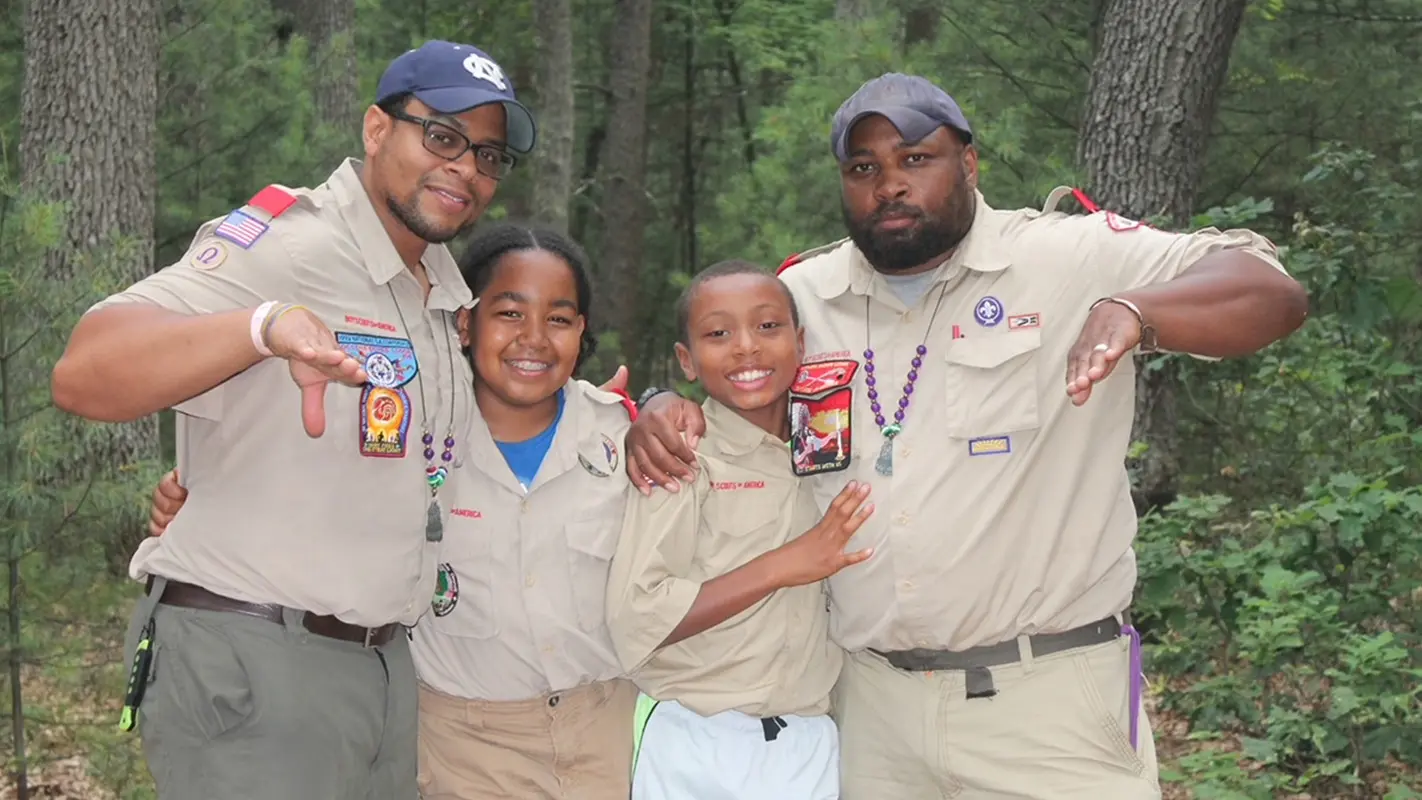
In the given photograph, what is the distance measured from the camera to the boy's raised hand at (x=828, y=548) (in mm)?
3041

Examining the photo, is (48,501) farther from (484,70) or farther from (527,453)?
(484,70)

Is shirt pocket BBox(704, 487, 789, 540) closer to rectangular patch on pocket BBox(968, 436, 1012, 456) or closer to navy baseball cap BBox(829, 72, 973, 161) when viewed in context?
rectangular patch on pocket BBox(968, 436, 1012, 456)

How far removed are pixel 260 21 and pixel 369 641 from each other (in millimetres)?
7970

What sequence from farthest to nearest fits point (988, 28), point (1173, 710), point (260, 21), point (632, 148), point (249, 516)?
point (632, 148)
point (260, 21)
point (988, 28)
point (1173, 710)
point (249, 516)

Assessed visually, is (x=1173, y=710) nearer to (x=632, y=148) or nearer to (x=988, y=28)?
(x=988, y=28)

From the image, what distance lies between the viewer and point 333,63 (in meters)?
10.4

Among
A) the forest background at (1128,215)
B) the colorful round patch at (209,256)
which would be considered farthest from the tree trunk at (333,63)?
the colorful round patch at (209,256)

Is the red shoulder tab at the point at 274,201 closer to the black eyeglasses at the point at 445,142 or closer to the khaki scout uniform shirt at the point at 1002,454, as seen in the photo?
the black eyeglasses at the point at 445,142

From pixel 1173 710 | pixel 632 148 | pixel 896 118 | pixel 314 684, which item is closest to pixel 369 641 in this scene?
pixel 314 684

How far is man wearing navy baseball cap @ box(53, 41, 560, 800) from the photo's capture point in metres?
2.74

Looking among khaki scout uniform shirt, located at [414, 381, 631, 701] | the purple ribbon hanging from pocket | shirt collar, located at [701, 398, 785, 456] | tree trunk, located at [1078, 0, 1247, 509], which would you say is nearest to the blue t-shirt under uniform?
khaki scout uniform shirt, located at [414, 381, 631, 701]

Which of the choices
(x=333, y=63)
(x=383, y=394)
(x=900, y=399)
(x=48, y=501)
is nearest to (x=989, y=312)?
(x=900, y=399)

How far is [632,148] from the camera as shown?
15227 mm

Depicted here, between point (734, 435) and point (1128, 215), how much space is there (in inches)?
162
